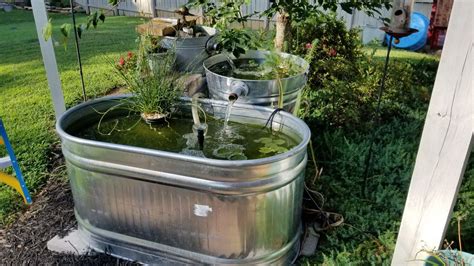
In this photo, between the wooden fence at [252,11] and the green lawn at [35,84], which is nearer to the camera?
the green lawn at [35,84]

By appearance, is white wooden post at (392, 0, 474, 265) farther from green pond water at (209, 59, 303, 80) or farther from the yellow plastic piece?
the yellow plastic piece

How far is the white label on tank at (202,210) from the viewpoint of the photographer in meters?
1.71

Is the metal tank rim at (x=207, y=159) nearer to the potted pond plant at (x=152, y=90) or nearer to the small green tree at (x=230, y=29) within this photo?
the potted pond plant at (x=152, y=90)

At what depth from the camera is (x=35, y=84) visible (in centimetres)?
463

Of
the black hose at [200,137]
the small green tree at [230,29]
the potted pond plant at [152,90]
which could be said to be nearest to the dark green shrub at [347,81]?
the small green tree at [230,29]

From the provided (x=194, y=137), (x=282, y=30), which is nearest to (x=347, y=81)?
(x=282, y=30)

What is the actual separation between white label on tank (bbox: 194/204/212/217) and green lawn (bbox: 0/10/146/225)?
4.03ft

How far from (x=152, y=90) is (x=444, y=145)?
1.48 m

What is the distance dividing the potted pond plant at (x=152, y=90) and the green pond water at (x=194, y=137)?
0.23ft

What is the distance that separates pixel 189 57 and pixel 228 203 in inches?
84.0

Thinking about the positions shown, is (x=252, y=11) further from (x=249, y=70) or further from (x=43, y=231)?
(x=43, y=231)

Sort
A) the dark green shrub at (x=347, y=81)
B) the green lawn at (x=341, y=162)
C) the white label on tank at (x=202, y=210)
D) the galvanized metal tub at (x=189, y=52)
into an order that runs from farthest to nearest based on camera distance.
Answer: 1. the galvanized metal tub at (x=189, y=52)
2. the dark green shrub at (x=347, y=81)
3. the green lawn at (x=341, y=162)
4. the white label on tank at (x=202, y=210)

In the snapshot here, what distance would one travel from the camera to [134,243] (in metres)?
1.97

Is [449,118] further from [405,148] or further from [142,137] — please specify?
[405,148]
